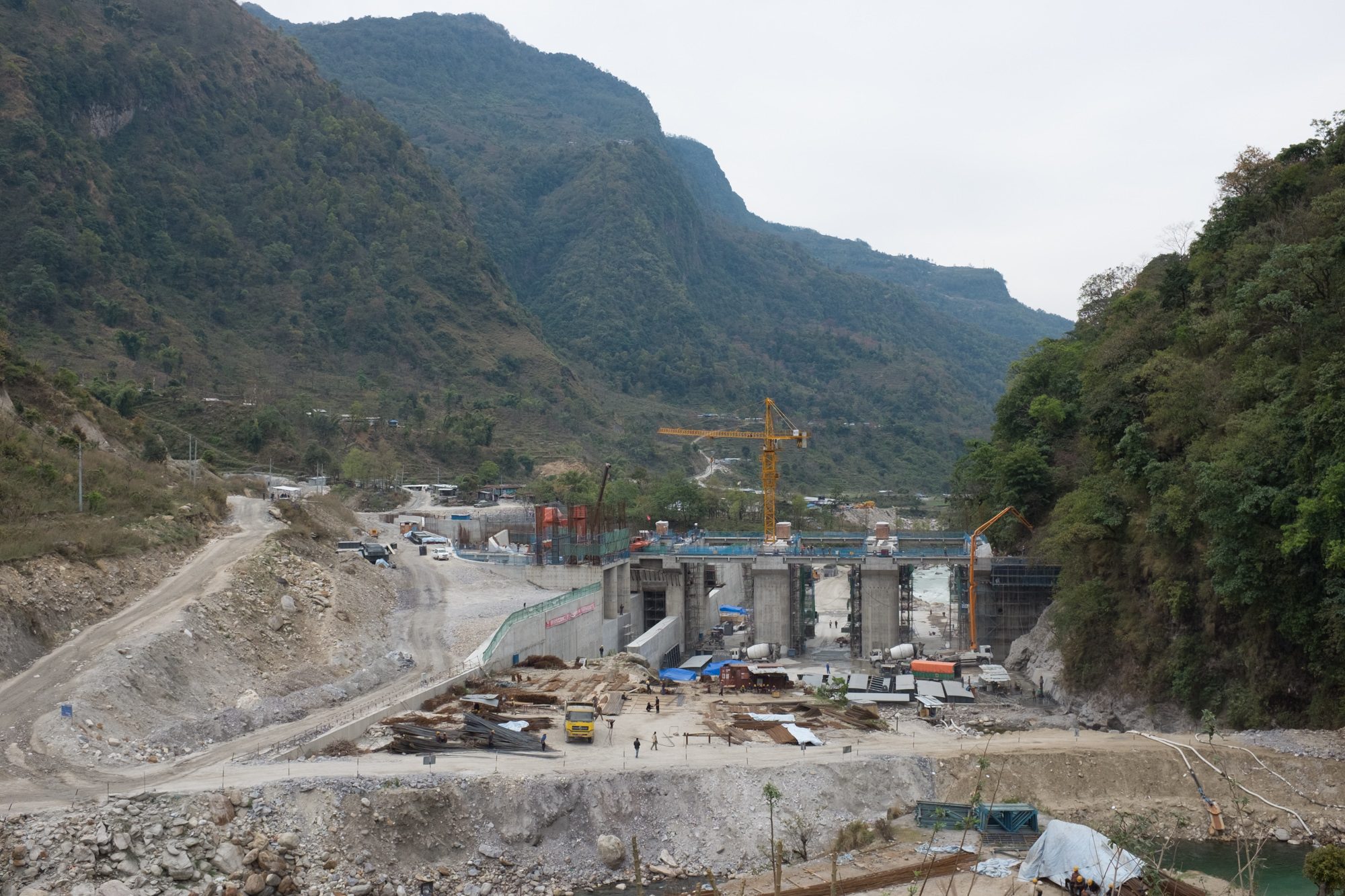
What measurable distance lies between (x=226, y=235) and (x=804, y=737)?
139575mm

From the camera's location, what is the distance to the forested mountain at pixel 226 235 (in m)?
130

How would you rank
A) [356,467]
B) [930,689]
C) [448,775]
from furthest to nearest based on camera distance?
1. [356,467]
2. [930,689]
3. [448,775]

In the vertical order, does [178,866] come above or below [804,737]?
below

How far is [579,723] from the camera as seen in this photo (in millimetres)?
42031

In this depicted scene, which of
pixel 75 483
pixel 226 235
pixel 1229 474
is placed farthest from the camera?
pixel 226 235

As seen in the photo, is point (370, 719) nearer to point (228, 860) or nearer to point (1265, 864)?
point (228, 860)

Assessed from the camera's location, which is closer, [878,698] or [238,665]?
[238,665]

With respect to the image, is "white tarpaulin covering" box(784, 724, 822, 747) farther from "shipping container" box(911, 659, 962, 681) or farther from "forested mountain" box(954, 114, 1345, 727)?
"shipping container" box(911, 659, 962, 681)

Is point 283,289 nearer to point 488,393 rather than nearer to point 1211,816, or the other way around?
point 488,393

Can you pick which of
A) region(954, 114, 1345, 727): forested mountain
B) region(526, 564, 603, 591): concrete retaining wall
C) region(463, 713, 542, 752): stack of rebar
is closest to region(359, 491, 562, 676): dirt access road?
region(526, 564, 603, 591): concrete retaining wall

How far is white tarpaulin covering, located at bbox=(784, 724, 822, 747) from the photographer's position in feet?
141

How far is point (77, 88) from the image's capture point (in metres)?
153

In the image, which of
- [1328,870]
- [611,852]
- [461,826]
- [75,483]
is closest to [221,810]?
[461,826]

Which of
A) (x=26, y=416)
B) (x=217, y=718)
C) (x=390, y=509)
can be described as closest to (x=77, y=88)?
(x=390, y=509)
